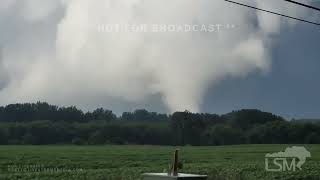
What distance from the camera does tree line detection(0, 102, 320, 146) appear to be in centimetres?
7656

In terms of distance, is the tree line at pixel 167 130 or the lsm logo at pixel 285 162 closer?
the lsm logo at pixel 285 162

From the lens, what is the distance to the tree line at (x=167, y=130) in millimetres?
76562

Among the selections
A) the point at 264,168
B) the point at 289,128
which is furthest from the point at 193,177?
the point at 289,128

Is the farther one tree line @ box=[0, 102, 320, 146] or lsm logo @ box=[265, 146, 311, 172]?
tree line @ box=[0, 102, 320, 146]

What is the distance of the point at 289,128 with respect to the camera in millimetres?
76375

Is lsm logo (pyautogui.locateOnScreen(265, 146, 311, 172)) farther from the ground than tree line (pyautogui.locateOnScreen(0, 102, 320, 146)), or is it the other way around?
tree line (pyautogui.locateOnScreen(0, 102, 320, 146))

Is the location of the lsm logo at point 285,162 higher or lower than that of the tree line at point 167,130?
lower

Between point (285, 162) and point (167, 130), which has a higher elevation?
point (167, 130)

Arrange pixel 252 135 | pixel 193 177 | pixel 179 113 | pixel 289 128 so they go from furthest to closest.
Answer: pixel 179 113 → pixel 252 135 → pixel 289 128 → pixel 193 177

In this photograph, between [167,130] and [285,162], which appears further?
[167,130]

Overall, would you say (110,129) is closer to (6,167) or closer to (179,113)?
(179,113)

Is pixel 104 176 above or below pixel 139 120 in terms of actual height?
below

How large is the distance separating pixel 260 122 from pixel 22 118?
3631 cm

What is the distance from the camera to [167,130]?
8344 centimetres
